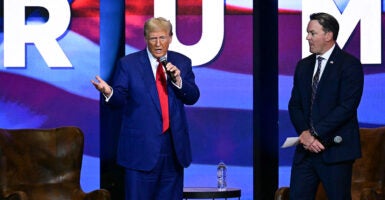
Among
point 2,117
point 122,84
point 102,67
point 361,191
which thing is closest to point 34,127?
point 2,117

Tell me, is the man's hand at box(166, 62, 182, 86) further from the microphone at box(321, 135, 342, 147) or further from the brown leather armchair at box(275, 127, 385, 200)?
the brown leather armchair at box(275, 127, 385, 200)

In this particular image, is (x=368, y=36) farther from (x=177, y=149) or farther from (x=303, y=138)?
(x=177, y=149)

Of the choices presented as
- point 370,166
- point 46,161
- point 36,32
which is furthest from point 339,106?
point 36,32

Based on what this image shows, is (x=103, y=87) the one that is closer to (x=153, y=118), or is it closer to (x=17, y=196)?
(x=153, y=118)

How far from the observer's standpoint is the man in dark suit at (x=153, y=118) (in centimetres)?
470

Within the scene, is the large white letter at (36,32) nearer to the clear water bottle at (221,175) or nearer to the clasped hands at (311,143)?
the clear water bottle at (221,175)

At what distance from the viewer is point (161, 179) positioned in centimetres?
477

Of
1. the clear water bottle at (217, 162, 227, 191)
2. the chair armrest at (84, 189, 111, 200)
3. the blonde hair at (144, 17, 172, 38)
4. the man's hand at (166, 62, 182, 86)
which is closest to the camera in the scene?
the man's hand at (166, 62, 182, 86)

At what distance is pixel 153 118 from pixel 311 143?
960 mm

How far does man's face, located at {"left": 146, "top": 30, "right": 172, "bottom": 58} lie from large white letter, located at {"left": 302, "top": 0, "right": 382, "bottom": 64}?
247cm

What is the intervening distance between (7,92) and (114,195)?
4.22 ft

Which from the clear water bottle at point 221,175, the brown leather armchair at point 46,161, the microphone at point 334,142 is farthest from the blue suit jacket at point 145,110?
the clear water bottle at point 221,175

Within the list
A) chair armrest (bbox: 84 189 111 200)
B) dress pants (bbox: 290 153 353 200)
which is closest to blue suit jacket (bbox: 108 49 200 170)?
dress pants (bbox: 290 153 353 200)

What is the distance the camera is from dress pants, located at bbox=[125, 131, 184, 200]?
4719 millimetres
